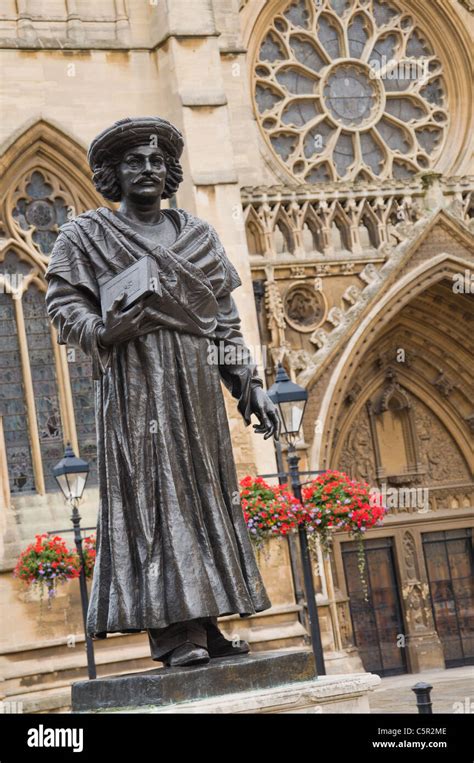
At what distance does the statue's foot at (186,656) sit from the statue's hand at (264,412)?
0.94 m

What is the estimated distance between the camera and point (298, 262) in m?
19.6

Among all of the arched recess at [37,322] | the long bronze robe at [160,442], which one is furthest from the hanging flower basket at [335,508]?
the long bronze robe at [160,442]

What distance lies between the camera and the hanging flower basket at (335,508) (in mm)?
15141

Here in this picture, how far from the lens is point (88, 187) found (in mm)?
19422

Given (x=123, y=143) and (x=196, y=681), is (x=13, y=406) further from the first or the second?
(x=196, y=681)

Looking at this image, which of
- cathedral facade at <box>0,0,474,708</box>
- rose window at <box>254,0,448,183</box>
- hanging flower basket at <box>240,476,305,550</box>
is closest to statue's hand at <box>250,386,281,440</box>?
hanging flower basket at <box>240,476,305,550</box>

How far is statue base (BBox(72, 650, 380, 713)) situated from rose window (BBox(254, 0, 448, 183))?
1703 centimetres

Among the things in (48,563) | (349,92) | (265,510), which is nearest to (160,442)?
(265,510)

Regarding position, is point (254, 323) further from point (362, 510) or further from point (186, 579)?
point (186, 579)

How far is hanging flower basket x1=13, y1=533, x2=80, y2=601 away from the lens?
16.4 meters

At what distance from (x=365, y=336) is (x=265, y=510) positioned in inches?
161

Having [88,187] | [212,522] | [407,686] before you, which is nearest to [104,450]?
[212,522]

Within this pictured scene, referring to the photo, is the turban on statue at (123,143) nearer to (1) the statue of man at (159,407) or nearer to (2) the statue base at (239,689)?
(1) the statue of man at (159,407)

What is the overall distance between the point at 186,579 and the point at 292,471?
27.3ft
